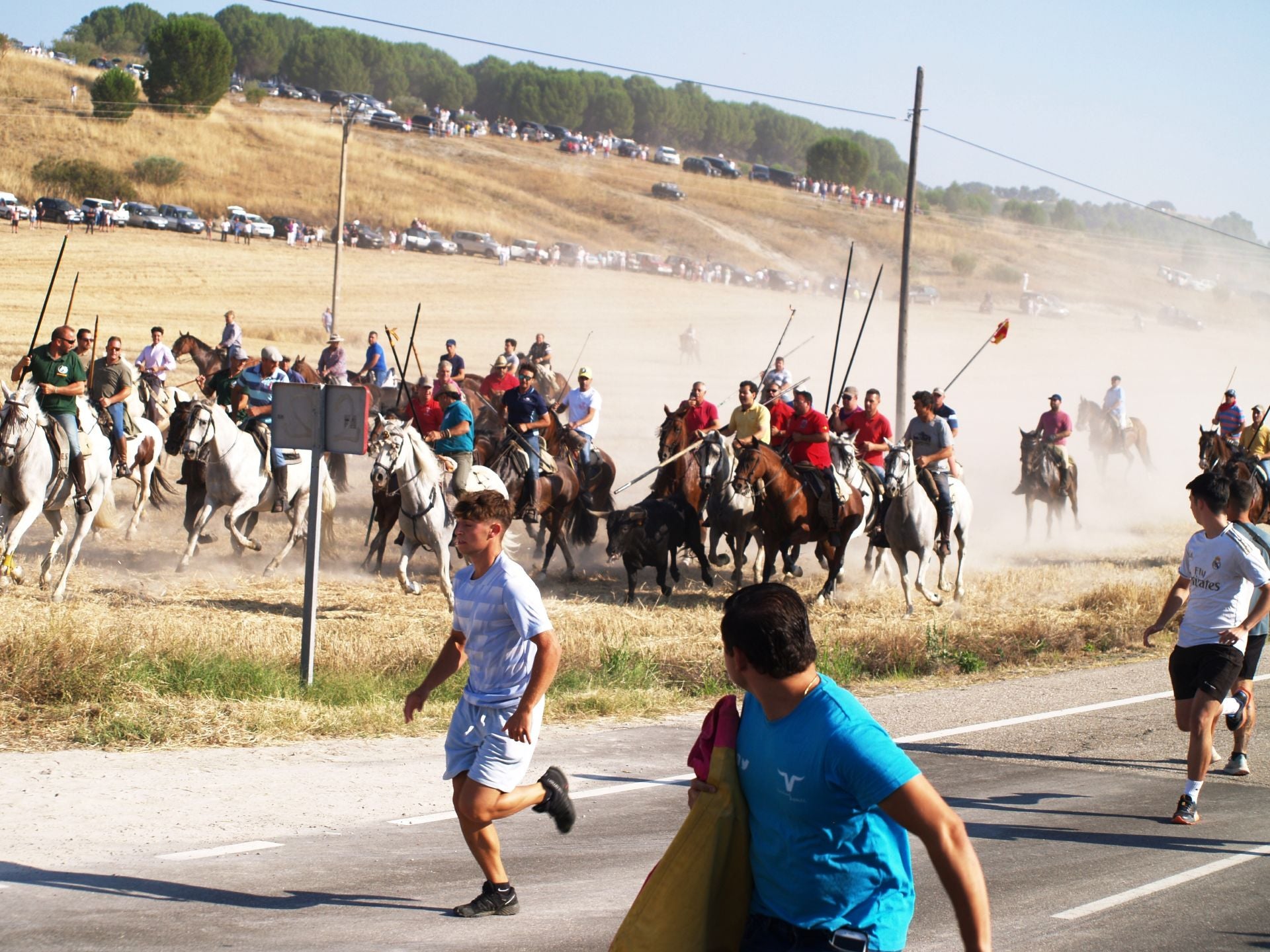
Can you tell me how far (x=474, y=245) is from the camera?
82.1 meters

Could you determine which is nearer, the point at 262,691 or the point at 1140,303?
the point at 262,691

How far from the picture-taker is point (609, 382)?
49.9 metres

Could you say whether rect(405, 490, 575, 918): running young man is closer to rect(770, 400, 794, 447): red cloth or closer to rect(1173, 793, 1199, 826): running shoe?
rect(1173, 793, 1199, 826): running shoe

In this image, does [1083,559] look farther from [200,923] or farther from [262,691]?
[200,923]

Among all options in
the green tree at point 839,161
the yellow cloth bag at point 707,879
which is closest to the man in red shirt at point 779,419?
the yellow cloth bag at point 707,879

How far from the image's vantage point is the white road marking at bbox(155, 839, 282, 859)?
7.45m

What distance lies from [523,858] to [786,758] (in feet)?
13.9

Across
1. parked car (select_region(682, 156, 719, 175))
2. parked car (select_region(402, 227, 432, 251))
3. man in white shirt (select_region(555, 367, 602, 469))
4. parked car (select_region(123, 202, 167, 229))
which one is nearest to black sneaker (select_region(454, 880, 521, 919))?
man in white shirt (select_region(555, 367, 602, 469))

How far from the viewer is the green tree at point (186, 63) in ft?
318

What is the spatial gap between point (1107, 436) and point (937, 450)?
63.2ft

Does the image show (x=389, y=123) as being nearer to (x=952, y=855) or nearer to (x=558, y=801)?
(x=558, y=801)

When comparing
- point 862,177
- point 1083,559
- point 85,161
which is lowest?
point 1083,559

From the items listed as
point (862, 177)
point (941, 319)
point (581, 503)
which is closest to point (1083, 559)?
point (581, 503)

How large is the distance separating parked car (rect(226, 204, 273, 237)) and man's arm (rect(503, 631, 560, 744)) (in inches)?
2749
